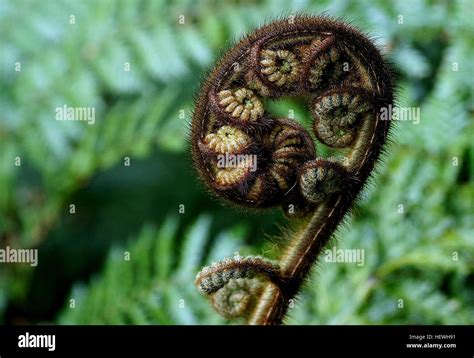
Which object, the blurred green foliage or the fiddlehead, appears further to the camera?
the blurred green foliage

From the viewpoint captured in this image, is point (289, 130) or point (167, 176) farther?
point (167, 176)

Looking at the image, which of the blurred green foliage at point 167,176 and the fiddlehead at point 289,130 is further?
the blurred green foliage at point 167,176

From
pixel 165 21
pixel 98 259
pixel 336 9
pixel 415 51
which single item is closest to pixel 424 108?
pixel 415 51
